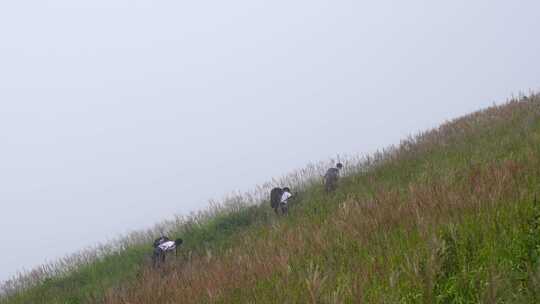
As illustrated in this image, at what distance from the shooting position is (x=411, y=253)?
3.15 meters

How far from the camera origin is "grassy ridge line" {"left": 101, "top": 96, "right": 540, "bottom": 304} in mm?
2682

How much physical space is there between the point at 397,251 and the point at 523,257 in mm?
734

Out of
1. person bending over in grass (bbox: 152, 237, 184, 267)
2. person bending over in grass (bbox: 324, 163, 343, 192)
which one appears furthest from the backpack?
person bending over in grass (bbox: 152, 237, 184, 267)

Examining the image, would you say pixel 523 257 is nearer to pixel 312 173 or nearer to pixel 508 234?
pixel 508 234

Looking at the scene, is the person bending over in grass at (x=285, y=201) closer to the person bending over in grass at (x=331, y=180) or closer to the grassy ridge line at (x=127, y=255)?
the grassy ridge line at (x=127, y=255)

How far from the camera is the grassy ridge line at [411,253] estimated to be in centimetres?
268

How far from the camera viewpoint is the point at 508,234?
306 centimetres

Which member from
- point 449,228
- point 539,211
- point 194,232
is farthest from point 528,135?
point 194,232

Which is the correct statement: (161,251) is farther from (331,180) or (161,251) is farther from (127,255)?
(331,180)

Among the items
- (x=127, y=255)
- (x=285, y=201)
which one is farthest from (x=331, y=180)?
(x=127, y=255)

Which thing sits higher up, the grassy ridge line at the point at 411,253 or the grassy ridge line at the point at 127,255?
the grassy ridge line at the point at 411,253

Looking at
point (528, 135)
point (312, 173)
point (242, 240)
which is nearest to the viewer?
point (528, 135)

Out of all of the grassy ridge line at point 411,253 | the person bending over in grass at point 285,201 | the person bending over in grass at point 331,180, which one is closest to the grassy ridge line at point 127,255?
the person bending over in grass at point 285,201

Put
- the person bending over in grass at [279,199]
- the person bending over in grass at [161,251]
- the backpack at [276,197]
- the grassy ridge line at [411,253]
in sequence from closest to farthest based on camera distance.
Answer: the grassy ridge line at [411,253], the person bending over in grass at [161,251], the person bending over in grass at [279,199], the backpack at [276,197]
